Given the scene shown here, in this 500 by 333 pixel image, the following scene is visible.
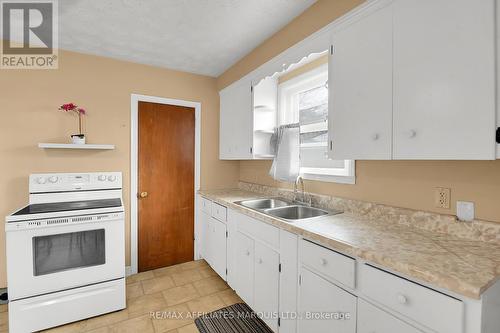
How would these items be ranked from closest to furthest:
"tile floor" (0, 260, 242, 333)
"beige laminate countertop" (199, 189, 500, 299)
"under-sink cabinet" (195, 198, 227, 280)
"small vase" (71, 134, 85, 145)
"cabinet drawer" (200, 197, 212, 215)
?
1. "beige laminate countertop" (199, 189, 500, 299)
2. "tile floor" (0, 260, 242, 333)
3. "small vase" (71, 134, 85, 145)
4. "under-sink cabinet" (195, 198, 227, 280)
5. "cabinet drawer" (200, 197, 212, 215)

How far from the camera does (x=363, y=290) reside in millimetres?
1144

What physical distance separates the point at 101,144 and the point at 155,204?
0.90m

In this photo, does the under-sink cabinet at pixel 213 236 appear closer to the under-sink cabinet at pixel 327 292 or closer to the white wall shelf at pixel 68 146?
the under-sink cabinet at pixel 327 292

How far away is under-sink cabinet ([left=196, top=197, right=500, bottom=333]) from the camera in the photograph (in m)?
0.88

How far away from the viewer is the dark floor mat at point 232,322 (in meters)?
1.92

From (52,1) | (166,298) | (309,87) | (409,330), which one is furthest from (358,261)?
(52,1)

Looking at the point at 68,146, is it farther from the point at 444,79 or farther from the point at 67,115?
the point at 444,79

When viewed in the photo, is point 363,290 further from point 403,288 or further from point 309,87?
point 309,87

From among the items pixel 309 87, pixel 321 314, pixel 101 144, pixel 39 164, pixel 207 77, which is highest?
pixel 207 77

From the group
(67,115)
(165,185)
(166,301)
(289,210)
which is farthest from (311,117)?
(67,115)

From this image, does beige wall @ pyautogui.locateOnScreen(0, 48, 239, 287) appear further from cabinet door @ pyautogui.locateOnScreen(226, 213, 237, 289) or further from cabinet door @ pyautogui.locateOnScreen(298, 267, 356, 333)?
cabinet door @ pyautogui.locateOnScreen(298, 267, 356, 333)

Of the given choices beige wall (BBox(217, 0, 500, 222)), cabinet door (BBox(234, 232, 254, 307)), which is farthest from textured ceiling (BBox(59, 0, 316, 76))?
cabinet door (BBox(234, 232, 254, 307))

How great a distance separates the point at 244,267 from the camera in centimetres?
212

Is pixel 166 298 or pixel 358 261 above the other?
pixel 358 261
